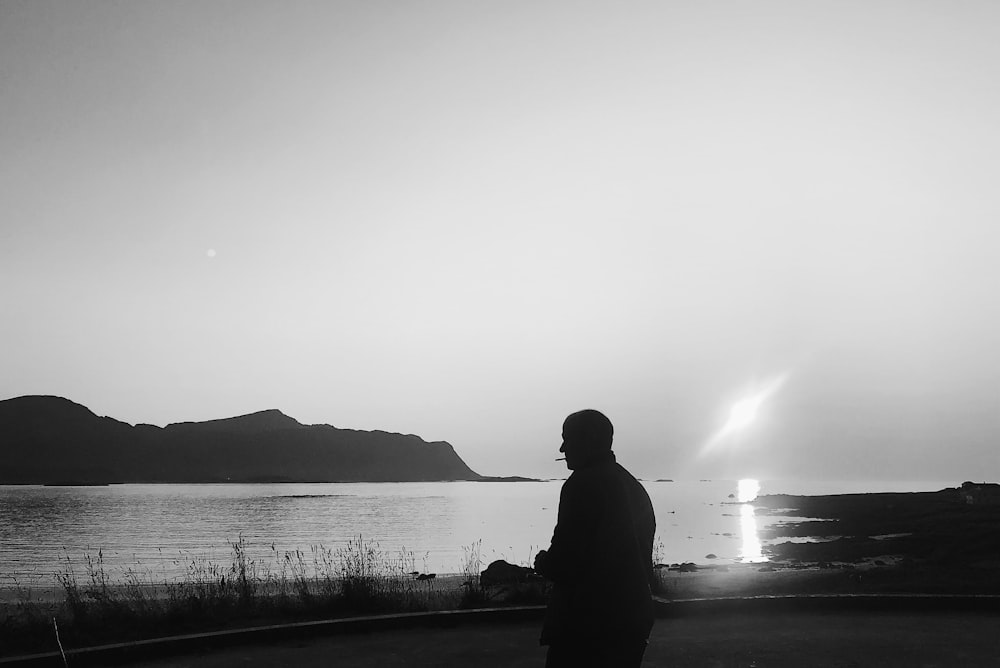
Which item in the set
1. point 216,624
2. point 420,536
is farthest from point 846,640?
point 420,536

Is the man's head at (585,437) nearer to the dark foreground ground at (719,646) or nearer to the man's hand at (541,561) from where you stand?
the man's hand at (541,561)

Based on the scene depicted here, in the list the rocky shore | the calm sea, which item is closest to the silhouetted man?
the rocky shore

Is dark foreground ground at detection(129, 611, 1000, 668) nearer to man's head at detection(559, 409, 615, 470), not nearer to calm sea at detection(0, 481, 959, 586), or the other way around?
man's head at detection(559, 409, 615, 470)

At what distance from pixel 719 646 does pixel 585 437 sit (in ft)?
17.7

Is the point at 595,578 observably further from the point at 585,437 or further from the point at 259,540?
the point at 259,540

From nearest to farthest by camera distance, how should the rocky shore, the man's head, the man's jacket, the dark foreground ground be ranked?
1. the man's jacket
2. the man's head
3. the dark foreground ground
4. the rocky shore

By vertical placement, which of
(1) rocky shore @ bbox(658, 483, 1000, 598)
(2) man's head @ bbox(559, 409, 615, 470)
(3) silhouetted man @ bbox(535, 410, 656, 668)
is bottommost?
(1) rocky shore @ bbox(658, 483, 1000, 598)

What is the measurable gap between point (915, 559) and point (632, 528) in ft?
97.8

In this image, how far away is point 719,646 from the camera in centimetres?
841

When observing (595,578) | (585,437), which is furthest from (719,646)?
(585,437)

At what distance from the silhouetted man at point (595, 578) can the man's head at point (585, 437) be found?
8 centimetres

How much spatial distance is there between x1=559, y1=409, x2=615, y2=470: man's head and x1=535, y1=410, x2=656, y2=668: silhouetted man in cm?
8

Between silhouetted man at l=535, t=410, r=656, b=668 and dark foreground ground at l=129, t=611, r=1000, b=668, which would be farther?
dark foreground ground at l=129, t=611, r=1000, b=668

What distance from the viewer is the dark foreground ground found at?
7.77 meters
